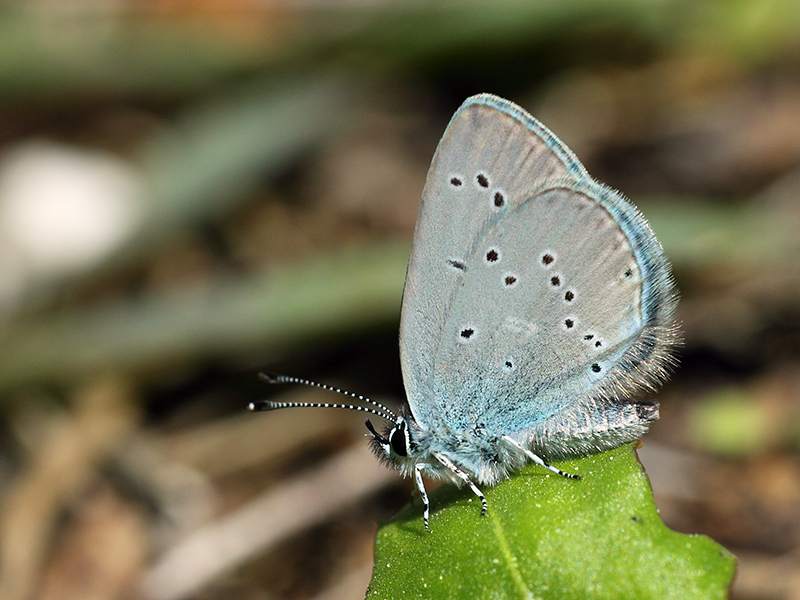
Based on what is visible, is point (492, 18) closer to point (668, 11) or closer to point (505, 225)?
point (668, 11)

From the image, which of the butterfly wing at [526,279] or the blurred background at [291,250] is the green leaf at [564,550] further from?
the blurred background at [291,250]

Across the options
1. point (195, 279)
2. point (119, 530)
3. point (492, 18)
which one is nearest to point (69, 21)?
point (195, 279)

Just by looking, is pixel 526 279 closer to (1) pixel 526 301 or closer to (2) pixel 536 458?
(1) pixel 526 301

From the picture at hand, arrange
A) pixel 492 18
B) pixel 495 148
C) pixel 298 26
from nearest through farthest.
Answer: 1. pixel 495 148
2. pixel 492 18
3. pixel 298 26

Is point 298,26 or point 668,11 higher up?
point 298,26

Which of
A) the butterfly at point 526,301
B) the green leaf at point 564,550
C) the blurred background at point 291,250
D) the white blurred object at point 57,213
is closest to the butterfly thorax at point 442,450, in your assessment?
the butterfly at point 526,301

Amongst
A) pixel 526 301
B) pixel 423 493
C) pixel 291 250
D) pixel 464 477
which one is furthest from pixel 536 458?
pixel 291 250

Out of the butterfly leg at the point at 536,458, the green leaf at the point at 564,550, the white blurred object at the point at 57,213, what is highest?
the white blurred object at the point at 57,213
